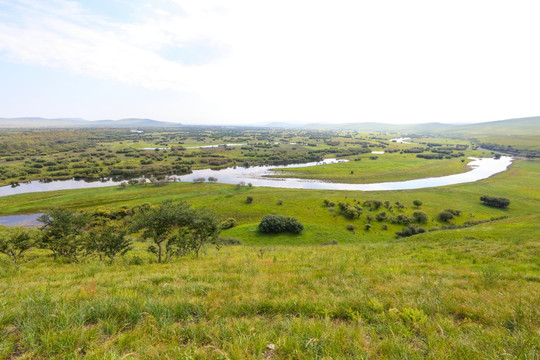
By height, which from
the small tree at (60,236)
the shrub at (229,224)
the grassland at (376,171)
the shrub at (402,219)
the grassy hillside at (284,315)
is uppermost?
the grassy hillside at (284,315)

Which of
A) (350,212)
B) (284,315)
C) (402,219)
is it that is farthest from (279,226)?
(284,315)

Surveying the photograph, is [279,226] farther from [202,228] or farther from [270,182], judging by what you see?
[270,182]

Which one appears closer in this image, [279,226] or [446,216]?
[279,226]

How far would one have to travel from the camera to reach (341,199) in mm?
61469

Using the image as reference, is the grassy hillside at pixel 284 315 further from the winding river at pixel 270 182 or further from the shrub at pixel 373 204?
the winding river at pixel 270 182

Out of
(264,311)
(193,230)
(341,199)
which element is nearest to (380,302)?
(264,311)

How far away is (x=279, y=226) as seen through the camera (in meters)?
40.7

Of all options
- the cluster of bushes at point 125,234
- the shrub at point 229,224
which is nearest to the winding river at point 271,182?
the shrub at point 229,224

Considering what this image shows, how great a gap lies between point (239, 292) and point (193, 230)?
1179 cm

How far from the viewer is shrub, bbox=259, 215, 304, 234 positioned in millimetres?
40656

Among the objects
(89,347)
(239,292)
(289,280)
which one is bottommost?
(289,280)

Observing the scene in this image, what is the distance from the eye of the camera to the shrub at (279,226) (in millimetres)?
40656

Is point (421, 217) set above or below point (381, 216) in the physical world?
above

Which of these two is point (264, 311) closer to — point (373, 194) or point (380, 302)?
point (380, 302)
